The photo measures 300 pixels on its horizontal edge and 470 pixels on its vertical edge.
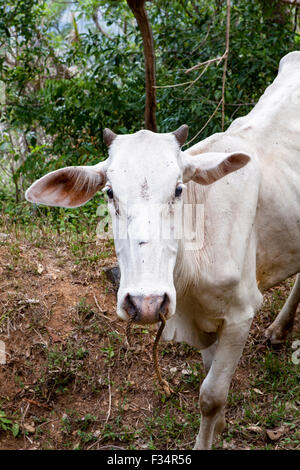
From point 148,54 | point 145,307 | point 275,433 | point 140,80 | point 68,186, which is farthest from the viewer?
point 140,80

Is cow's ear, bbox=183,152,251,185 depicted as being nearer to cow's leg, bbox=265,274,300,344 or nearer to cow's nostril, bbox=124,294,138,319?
cow's nostril, bbox=124,294,138,319

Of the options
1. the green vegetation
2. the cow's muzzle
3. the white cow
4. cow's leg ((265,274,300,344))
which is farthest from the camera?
the green vegetation

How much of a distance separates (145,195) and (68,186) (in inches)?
25.8

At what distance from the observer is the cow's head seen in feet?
7.56

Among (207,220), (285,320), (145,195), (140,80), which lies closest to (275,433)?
(285,320)

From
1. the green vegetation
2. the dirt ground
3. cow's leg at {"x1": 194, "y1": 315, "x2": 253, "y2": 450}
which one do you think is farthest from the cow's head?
the green vegetation

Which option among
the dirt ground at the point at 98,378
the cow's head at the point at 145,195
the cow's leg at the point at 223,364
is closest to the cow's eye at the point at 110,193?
the cow's head at the point at 145,195

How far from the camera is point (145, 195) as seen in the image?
2445 millimetres

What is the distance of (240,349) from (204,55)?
380 centimetres

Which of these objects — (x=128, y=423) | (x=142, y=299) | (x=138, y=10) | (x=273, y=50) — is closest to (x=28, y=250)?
(x=128, y=423)

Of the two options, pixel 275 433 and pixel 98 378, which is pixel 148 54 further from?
Answer: pixel 275 433

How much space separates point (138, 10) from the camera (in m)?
4.29

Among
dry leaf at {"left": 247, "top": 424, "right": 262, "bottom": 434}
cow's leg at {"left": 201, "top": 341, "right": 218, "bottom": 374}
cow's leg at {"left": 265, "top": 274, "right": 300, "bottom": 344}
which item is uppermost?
cow's leg at {"left": 201, "top": 341, "right": 218, "bottom": 374}

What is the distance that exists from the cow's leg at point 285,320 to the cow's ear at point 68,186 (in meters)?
2.04
